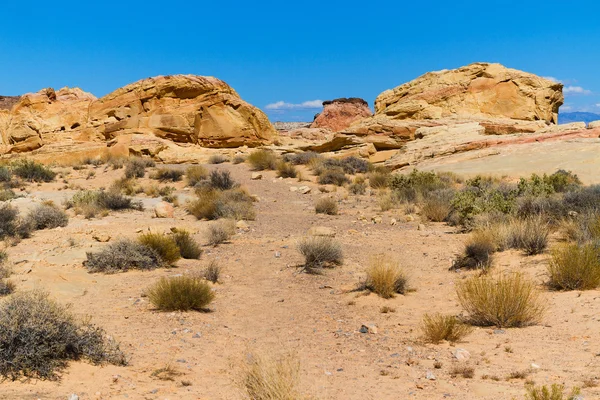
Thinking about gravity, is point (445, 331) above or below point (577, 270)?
below

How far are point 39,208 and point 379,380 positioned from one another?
454 inches

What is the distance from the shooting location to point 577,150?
20.7 meters

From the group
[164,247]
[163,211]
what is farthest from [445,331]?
[163,211]

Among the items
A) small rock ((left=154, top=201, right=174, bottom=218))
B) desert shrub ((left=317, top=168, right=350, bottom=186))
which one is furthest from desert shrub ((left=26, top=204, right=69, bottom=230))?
desert shrub ((left=317, top=168, right=350, bottom=186))

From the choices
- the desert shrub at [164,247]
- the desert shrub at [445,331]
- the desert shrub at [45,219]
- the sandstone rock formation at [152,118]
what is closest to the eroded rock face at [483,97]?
the sandstone rock formation at [152,118]

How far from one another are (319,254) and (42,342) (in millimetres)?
5588

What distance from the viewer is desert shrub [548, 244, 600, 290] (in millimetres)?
6762

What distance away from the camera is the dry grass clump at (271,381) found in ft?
11.3

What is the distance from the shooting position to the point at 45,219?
12906 millimetres

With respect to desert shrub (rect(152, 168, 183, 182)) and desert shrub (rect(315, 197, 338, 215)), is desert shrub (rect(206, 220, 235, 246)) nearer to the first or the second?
desert shrub (rect(315, 197, 338, 215))

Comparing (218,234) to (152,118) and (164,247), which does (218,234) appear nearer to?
(164,247)

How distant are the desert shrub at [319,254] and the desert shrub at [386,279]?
1557mm

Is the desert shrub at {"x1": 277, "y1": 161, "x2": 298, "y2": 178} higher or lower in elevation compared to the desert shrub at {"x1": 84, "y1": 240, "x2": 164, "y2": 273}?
higher

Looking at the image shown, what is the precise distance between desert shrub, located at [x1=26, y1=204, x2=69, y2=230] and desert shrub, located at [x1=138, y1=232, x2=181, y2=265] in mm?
4105
